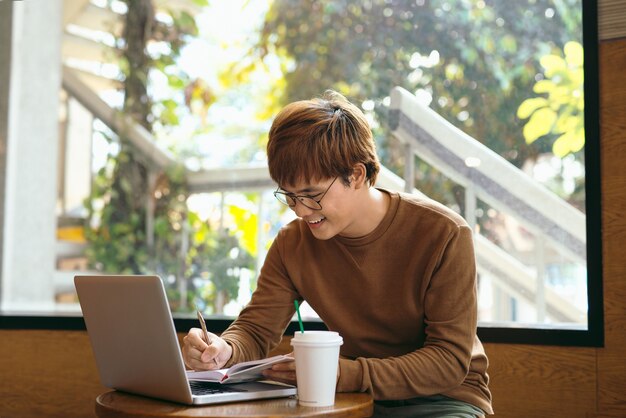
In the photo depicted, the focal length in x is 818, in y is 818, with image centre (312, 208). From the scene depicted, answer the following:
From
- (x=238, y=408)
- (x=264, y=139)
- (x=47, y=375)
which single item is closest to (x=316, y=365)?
(x=238, y=408)

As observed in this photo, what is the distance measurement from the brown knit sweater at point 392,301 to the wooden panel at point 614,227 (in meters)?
0.45

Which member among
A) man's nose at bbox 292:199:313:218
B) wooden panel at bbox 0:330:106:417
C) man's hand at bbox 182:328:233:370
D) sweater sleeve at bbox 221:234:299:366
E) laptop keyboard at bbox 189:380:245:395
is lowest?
wooden panel at bbox 0:330:106:417

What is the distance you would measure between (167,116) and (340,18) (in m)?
0.86

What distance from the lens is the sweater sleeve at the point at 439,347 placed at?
1.64 metres

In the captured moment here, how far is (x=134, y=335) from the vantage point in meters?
1.57

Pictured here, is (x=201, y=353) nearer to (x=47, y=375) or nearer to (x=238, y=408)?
(x=238, y=408)

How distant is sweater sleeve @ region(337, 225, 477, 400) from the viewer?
1.64 m

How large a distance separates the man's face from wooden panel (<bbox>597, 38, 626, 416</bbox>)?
760 mm

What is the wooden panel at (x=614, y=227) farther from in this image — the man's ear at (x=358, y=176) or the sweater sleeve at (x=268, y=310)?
the sweater sleeve at (x=268, y=310)

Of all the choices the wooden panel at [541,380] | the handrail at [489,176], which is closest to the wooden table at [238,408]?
the wooden panel at [541,380]

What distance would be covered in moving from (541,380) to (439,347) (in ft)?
2.04

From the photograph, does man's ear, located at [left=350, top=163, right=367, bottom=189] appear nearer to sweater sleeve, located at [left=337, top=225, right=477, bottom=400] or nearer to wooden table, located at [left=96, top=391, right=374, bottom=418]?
sweater sleeve, located at [left=337, top=225, right=477, bottom=400]

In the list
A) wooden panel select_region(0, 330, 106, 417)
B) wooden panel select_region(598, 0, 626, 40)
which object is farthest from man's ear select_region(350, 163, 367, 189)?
wooden panel select_region(0, 330, 106, 417)

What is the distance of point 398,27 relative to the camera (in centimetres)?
272
